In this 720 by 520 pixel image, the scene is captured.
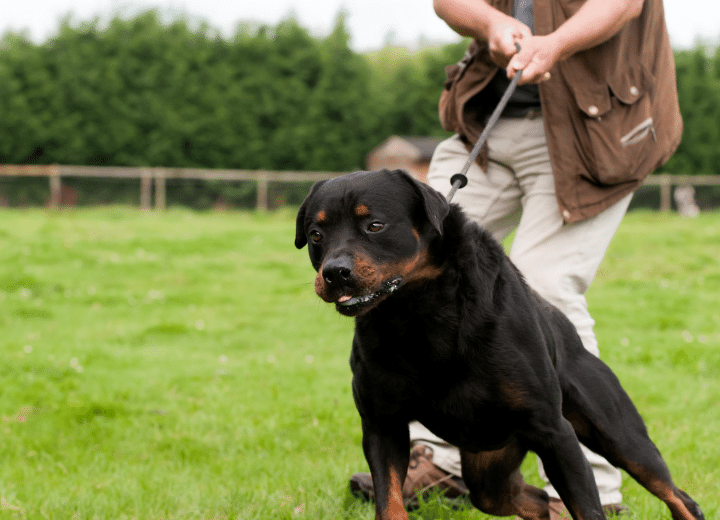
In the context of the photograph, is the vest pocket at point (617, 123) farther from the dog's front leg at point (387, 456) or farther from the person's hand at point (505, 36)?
the dog's front leg at point (387, 456)

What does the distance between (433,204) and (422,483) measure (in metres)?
1.45

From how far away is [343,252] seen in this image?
2.29 meters

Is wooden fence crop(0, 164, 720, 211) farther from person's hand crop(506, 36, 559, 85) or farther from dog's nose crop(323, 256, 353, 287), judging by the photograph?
dog's nose crop(323, 256, 353, 287)

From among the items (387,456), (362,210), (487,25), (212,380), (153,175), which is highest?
(487,25)

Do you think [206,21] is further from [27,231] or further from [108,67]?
[27,231]

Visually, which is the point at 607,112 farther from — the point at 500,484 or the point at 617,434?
the point at 500,484

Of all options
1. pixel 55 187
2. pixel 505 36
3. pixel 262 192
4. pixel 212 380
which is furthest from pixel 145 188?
pixel 505 36

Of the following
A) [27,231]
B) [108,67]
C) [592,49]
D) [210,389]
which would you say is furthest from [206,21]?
[592,49]

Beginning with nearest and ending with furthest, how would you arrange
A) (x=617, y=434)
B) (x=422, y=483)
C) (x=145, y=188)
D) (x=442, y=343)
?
(x=442, y=343) → (x=617, y=434) → (x=422, y=483) → (x=145, y=188)

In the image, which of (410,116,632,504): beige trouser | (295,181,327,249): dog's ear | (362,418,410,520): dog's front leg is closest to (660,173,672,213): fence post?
(410,116,632,504): beige trouser

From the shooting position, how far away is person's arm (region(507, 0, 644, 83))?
2758 mm

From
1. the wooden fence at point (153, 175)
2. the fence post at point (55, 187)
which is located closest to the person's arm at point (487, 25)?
the wooden fence at point (153, 175)

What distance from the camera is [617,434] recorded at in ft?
8.62

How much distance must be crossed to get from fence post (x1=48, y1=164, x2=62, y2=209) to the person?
754 inches
